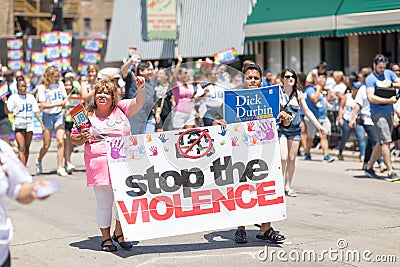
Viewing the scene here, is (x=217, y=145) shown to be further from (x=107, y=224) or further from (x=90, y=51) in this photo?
(x=90, y=51)

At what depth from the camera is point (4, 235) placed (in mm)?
4633

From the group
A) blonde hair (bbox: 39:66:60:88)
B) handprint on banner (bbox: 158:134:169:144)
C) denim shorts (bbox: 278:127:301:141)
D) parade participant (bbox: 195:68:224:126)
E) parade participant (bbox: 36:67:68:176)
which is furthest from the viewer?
blonde hair (bbox: 39:66:60:88)

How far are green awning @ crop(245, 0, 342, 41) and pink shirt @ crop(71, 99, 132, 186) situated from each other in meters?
15.5

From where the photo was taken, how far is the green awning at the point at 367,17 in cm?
2011

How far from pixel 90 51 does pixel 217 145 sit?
1757 cm

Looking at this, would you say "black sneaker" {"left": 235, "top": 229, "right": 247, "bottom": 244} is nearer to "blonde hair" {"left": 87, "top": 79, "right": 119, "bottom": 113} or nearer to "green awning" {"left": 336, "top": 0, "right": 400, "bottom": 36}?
"blonde hair" {"left": 87, "top": 79, "right": 119, "bottom": 113}

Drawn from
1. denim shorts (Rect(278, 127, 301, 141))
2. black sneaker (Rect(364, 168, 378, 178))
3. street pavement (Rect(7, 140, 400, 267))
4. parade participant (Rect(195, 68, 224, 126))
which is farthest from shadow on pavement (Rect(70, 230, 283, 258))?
black sneaker (Rect(364, 168, 378, 178))

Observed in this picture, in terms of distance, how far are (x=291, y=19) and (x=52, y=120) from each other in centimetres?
1187

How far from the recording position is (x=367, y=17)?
2083 centimetres

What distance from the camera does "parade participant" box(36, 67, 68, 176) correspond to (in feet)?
45.3

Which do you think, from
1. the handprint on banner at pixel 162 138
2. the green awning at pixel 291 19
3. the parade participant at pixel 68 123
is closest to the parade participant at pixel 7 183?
the handprint on banner at pixel 162 138

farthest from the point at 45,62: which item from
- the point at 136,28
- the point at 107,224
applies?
the point at 107,224

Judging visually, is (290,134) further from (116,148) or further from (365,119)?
(116,148)

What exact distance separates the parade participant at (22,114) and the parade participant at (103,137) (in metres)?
5.99
